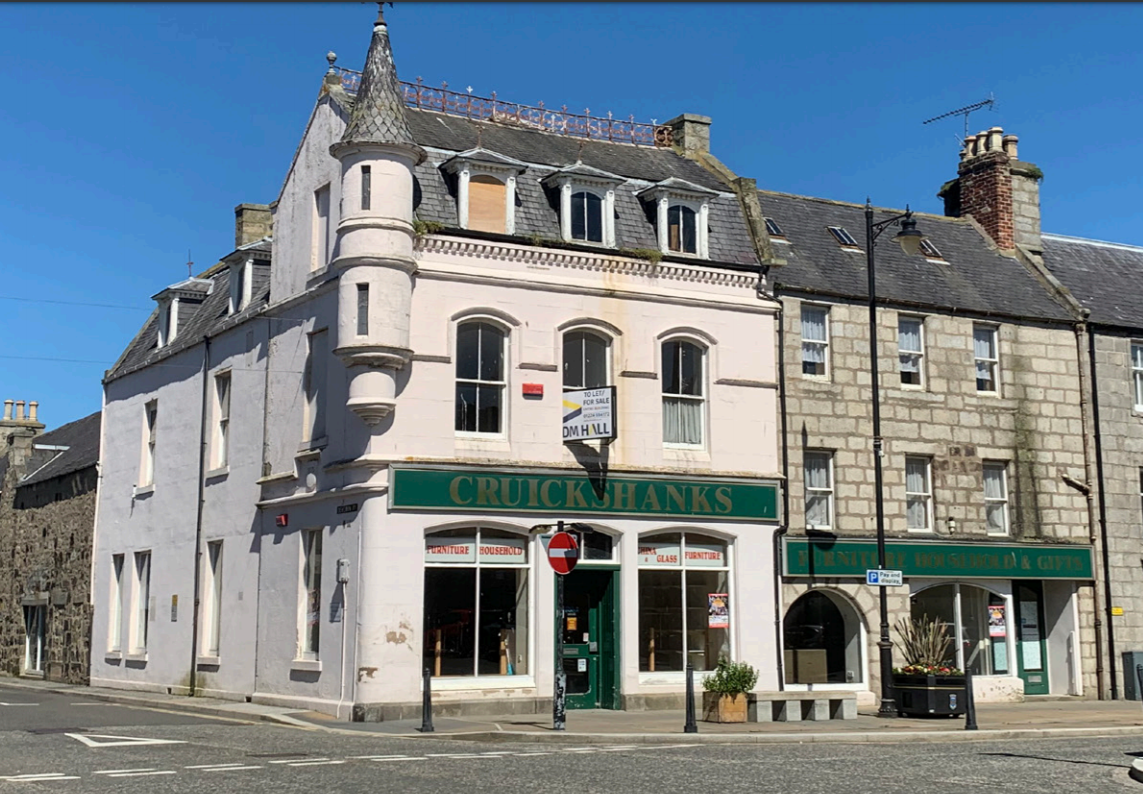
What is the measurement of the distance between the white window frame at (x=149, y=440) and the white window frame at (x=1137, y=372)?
22.8m

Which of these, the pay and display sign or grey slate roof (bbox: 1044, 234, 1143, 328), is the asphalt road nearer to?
the pay and display sign

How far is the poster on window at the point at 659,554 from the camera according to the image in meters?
24.5

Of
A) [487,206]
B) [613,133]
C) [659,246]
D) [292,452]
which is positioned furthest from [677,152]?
[292,452]

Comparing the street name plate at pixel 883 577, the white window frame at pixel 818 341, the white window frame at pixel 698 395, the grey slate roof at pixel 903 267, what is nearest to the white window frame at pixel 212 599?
the white window frame at pixel 698 395

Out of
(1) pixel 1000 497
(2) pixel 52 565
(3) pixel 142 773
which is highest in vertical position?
(1) pixel 1000 497

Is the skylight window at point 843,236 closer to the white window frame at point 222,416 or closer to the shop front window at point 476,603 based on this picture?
the shop front window at point 476,603

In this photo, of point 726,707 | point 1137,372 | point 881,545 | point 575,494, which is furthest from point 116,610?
point 1137,372

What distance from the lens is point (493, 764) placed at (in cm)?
1512

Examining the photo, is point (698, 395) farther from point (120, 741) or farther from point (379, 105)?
point (120, 741)

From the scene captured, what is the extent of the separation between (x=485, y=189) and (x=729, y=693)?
33.0 feet

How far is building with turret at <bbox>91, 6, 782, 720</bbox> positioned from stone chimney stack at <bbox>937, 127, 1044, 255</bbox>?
7.56 m

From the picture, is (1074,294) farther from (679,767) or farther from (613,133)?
(679,767)

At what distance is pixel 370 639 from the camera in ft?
71.6

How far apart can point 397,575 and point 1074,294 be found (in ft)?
58.1
